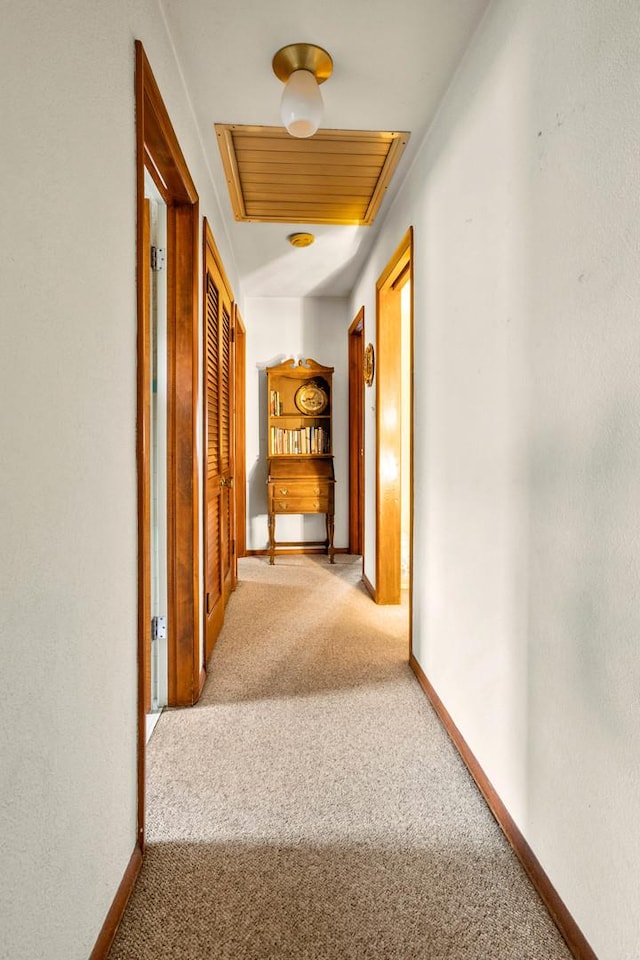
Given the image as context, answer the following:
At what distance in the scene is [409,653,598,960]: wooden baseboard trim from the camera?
3.52 feet

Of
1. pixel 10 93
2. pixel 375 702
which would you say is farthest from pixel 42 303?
pixel 375 702

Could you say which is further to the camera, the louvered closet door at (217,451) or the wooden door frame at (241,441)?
the wooden door frame at (241,441)

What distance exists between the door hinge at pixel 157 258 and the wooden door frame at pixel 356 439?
9.01 feet

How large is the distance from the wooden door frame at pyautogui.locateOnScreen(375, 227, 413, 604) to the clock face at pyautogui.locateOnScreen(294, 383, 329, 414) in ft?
5.04

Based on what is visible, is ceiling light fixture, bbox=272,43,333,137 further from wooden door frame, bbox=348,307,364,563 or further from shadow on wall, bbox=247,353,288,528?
shadow on wall, bbox=247,353,288,528

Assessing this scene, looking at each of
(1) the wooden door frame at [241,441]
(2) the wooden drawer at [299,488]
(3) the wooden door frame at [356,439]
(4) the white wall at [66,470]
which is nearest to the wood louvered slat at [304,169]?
(4) the white wall at [66,470]

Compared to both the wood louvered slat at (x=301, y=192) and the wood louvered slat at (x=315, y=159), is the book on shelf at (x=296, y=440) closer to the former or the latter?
the wood louvered slat at (x=301, y=192)

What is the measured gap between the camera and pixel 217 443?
3.00m

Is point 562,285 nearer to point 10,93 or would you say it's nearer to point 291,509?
point 10,93

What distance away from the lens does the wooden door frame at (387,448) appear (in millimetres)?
3348

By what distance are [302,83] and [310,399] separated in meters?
3.21

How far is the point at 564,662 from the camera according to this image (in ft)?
3.73

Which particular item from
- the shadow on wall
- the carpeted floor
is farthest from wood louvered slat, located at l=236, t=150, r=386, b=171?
the shadow on wall

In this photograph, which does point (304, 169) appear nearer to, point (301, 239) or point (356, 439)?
point (301, 239)
